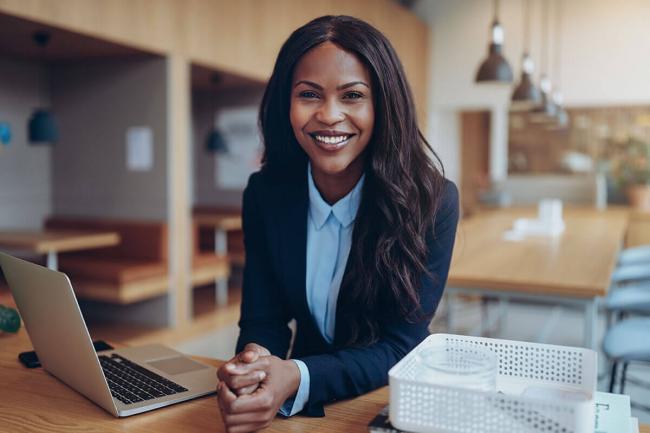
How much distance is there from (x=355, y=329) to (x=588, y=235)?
3141 millimetres

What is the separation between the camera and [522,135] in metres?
7.98

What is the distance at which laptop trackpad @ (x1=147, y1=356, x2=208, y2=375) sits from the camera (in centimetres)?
128

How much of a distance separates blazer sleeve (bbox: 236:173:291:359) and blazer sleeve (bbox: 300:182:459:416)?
0.25 meters

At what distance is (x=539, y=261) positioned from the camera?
2.96m

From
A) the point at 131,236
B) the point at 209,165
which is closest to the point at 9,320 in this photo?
the point at 131,236

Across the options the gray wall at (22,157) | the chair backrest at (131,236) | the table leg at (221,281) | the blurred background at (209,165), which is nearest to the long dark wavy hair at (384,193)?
the blurred background at (209,165)

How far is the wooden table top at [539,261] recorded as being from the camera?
248 cm

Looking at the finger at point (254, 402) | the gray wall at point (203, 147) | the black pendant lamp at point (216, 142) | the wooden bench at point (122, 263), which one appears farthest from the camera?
the gray wall at point (203, 147)

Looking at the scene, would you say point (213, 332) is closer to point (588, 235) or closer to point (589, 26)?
point (588, 235)

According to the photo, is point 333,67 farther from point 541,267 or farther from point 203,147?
point 203,147

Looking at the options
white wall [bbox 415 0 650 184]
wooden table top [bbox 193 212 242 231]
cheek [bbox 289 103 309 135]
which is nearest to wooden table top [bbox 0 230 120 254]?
wooden table top [bbox 193 212 242 231]

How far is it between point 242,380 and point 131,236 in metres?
3.64

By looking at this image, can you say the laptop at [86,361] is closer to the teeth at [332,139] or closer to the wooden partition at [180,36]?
the teeth at [332,139]

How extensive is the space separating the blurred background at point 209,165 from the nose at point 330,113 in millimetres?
1226
